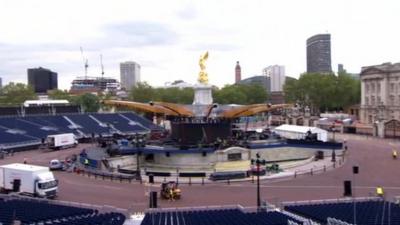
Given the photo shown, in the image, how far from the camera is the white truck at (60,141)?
240 feet

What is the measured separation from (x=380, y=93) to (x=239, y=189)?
276 ft

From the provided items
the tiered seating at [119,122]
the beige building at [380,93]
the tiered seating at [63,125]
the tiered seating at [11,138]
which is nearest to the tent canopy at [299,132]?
the tiered seating at [119,122]

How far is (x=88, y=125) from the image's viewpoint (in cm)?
9525

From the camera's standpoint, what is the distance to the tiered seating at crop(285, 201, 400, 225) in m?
24.8

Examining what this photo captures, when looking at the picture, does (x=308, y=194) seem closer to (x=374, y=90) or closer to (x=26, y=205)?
(x=26, y=205)

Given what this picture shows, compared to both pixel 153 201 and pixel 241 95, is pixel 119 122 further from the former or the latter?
pixel 241 95

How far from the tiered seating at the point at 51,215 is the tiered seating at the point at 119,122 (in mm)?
66194

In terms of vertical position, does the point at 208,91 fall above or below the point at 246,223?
above

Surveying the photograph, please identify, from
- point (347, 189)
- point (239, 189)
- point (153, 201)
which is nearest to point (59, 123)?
point (239, 189)

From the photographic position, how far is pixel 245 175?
47.8 metres

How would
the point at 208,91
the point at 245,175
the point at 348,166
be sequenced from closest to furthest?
the point at 245,175, the point at 348,166, the point at 208,91

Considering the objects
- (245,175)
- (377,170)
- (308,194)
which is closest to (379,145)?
(377,170)

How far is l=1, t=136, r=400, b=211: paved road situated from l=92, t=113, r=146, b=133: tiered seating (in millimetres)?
47479

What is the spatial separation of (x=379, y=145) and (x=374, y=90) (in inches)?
1858
